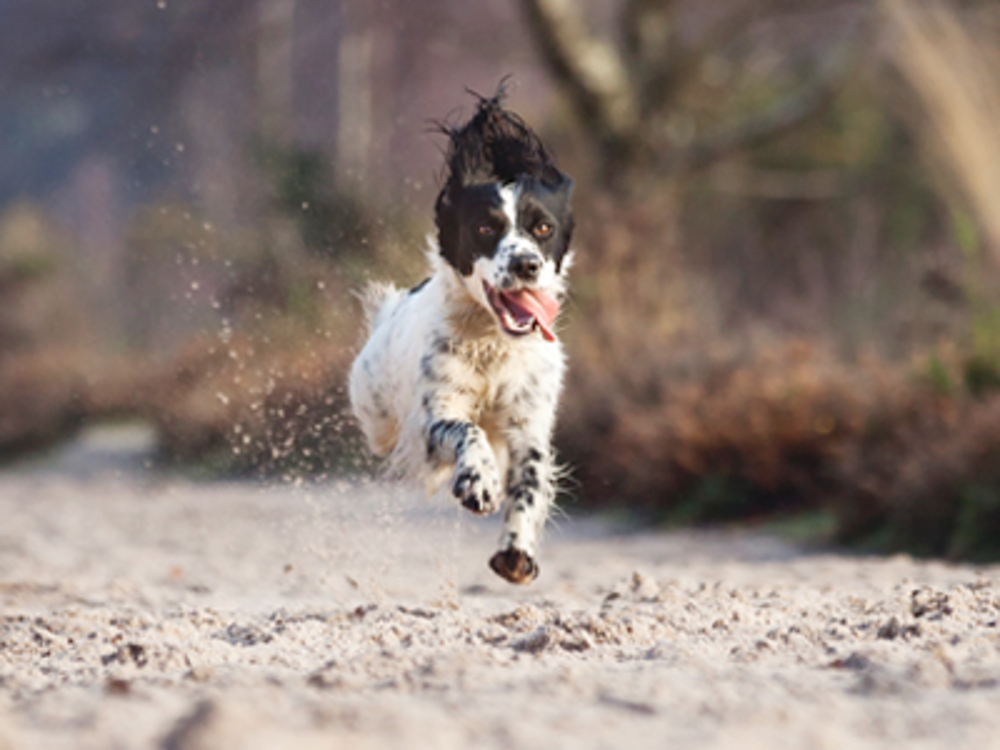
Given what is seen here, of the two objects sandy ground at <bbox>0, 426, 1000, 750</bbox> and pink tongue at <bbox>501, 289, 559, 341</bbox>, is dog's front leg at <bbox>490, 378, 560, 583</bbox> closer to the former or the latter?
sandy ground at <bbox>0, 426, 1000, 750</bbox>

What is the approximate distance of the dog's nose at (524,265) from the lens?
14.3ft

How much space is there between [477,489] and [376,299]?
200cm

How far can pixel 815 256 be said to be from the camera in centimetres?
1365

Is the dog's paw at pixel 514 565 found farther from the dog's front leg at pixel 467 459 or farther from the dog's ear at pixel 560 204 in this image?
the dog's ear at pixel 560 204

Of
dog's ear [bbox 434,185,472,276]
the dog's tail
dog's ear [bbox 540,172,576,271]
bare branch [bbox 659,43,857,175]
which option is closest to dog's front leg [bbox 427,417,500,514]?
dog's ear [bbox 434,185,472,276]

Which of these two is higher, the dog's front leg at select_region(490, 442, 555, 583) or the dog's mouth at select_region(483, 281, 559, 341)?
the dog's mouth at select_region(483, 281, 559, 341)

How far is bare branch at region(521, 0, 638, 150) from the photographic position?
12047 mm

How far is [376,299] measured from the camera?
19.9 ft

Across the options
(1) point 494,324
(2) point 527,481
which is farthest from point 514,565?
(1) point 494,324

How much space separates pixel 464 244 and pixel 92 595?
6.45 feet

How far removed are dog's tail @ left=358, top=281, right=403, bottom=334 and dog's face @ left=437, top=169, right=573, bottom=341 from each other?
1.13 metres

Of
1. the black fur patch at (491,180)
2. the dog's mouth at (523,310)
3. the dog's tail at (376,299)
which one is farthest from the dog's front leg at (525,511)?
the dog's tail at (376,299)

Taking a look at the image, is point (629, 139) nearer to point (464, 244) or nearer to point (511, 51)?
point (464, 244)

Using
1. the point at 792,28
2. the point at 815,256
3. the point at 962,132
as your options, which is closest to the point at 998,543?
the point at 962,132
